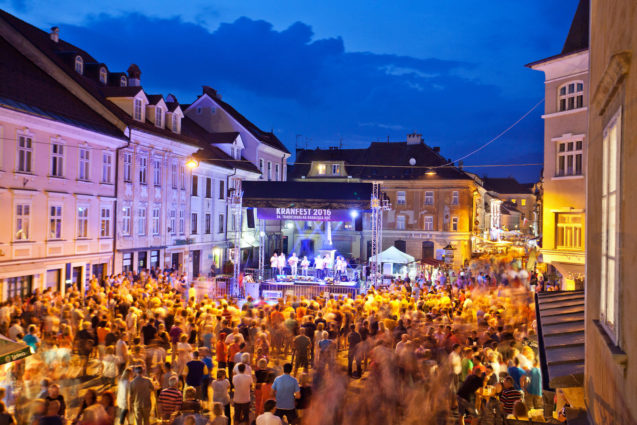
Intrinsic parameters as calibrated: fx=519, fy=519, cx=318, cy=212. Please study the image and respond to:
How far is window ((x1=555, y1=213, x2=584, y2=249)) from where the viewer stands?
19.6 m

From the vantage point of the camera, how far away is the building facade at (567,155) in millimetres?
19062

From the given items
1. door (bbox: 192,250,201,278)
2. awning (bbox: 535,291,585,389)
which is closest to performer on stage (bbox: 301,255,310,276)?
door (bbox: 192,250,201,278)

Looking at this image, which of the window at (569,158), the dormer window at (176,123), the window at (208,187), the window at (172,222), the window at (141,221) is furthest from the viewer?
the window at (208,187)

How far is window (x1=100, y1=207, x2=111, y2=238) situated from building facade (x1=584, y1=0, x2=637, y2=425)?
22.1 m

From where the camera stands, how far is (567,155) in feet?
64.8

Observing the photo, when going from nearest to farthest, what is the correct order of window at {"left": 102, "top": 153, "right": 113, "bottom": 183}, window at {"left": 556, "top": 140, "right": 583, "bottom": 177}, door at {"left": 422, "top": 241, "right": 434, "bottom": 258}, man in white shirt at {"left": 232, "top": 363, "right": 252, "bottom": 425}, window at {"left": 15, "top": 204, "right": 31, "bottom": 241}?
man in white shirt at {"left": 232, "top": 363, "right": 252, "bottom": 425}
window at {"left": 15, "top": 204, "right": 31, "bottom": 241}
window at {"left": 556, "top": 140, "right": 583, "bottom": 177}
window at {"left": 102, "top": 153, "right": 113, "bottom": 183}
door at {"left": 422, "top": 241, "right": 434, "bottom": 258}

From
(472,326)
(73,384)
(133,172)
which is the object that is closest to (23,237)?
(133,172)

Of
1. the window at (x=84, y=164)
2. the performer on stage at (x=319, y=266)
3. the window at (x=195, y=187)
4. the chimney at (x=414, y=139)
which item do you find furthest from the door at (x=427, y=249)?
the window at (x=84, y=164)

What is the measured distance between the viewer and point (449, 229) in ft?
146

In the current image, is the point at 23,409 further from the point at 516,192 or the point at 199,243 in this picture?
the point at 516,192

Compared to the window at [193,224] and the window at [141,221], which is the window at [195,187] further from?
the window at [141,221]

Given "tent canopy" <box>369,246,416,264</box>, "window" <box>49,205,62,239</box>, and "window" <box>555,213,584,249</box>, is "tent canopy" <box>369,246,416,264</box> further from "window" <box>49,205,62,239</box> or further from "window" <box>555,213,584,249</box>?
"window" <box>49,205,62,239</box>

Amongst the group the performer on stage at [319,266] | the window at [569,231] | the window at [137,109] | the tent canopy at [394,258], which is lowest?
the performer on stage at [319,266]

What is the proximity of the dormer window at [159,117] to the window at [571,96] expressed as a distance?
20.6 meters
